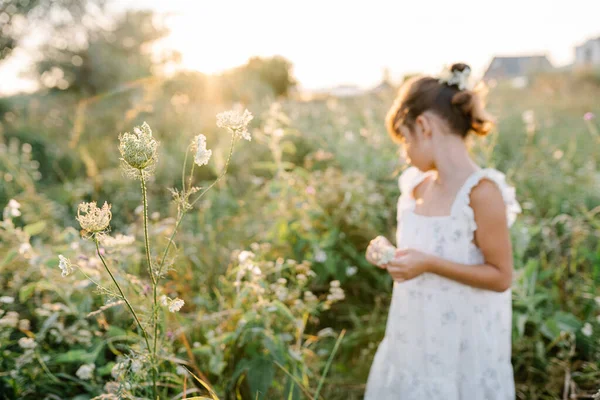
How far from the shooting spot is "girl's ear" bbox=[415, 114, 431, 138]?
70.6 inches

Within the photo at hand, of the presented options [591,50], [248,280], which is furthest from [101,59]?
[591,50]

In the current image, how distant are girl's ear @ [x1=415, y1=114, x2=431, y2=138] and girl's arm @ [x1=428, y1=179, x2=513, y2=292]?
275 millimetres

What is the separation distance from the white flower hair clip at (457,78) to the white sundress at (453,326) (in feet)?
1.19

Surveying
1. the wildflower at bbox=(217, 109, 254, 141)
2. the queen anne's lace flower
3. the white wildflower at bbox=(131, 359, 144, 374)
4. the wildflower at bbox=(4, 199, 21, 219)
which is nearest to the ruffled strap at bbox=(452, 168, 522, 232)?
the queen anne's lace flower

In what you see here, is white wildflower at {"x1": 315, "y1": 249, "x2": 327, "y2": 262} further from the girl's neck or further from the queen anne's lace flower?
the girl's neck

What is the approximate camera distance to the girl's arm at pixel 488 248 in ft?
5.53

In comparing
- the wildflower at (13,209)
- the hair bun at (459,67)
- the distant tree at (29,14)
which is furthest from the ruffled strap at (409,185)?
the distant tree at (29,14)

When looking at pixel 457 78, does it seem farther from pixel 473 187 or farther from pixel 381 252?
pixel 381 252

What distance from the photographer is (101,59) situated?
12.2 meters

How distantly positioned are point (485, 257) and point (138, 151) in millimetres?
1375

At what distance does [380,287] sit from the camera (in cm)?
294

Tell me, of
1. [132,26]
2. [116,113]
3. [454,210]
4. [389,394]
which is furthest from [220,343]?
[132,26]

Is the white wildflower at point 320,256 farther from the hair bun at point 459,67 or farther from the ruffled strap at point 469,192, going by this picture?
the hair bun at point 459,67

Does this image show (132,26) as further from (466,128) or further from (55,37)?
(466,128)
